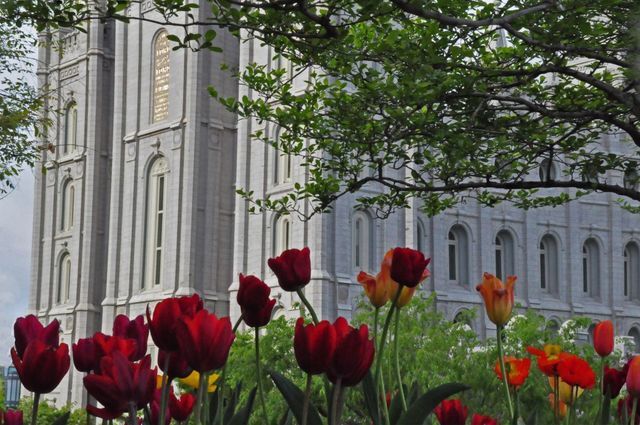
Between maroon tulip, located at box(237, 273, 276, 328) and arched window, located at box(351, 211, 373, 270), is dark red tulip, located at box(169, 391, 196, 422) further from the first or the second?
arched window, located at box(351, 211, 373, 270)

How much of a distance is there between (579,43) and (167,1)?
16.3ft

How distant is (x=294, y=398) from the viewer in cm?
254

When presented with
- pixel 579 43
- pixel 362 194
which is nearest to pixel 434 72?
pixel 579 43

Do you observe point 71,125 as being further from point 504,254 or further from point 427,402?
point 427,402

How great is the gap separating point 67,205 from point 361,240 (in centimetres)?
1477

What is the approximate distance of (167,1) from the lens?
27.3 ft

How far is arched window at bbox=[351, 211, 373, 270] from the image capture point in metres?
35.8

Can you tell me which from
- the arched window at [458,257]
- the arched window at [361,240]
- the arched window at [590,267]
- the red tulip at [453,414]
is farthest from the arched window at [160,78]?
the red tulip at [453,414]

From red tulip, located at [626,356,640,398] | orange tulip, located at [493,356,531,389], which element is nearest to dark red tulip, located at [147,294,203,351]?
red tulip, located at [626,356,640,398]

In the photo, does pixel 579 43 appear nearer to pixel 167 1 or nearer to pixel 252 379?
pixel 167 1

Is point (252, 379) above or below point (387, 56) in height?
below

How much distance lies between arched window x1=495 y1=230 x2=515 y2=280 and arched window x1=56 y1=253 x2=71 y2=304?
651 inches

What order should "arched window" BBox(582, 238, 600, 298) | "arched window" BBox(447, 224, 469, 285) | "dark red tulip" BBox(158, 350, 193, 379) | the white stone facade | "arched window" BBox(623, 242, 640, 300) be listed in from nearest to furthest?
"dark red tulip" BBox(158, 350, 193, 379)
the white stone facade
"arched window" BBox(447, 224, 469, 285)
"arched window" BBox(582, 238, 600, 298)
"arched window" BBox(623, 242, 640, 300)

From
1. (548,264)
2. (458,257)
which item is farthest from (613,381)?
(548,264)
